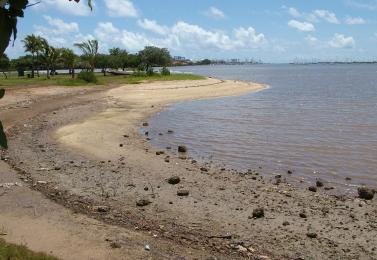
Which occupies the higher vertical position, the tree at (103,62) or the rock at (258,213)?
the tree at (103,62)

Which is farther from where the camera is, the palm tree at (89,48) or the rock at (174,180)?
the palm tree at (89,48)

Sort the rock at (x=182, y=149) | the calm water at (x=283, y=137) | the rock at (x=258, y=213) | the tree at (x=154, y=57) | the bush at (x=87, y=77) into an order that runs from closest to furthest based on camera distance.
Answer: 1. the rock at (x=258, y=213)
2. the calm water at (x=283, y=137)
3. the rock at (x=182, y=149)
4. the bush at (x=87, y=77)
5. the tree at (x=154, y=57)

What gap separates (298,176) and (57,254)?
890 cm

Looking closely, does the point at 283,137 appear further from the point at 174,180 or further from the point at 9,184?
the point at 9,184

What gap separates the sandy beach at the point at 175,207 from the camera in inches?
349

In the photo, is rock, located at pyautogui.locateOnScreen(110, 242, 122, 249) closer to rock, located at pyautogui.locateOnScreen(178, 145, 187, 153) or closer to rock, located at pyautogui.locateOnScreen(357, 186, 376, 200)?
rock, located at pyautogui.locateOnScreen(357, 186, 376, 200)

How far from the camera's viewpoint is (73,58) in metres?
76.8

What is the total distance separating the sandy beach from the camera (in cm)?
886

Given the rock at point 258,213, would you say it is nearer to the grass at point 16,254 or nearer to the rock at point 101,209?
the rock at point 101,209

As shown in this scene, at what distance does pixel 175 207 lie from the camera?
36.7 ft

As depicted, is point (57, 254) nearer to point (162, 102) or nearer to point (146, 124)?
point (146, 124)

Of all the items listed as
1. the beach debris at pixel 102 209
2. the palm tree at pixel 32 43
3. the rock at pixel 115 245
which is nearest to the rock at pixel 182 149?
the beach debris at pixel 102 209

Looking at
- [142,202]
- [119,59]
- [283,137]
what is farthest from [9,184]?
[119,59]

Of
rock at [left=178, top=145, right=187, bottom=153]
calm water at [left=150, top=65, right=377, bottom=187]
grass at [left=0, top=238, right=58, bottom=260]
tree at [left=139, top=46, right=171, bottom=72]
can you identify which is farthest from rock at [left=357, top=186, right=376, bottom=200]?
tree at [left=139, top=46, right=171, bottom=72]
